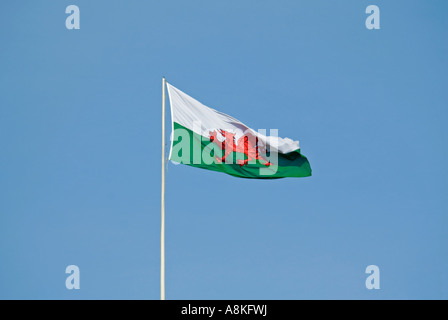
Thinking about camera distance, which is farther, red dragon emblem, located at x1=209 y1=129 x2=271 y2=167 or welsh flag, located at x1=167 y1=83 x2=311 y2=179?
red dragon emblem, located at x1=209 y1=129 x2=271 y2=167

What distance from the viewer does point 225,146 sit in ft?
115

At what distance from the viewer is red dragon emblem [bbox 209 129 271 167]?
3494cm

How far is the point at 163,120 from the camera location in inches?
1300

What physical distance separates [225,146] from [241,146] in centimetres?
103

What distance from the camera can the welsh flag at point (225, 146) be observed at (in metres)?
33.7

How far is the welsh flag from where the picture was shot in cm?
3369

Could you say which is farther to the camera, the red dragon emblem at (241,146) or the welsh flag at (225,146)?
the red dragon emblem at (241,146)

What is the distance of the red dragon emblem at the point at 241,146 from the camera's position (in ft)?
115

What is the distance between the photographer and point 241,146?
35.9 metres
